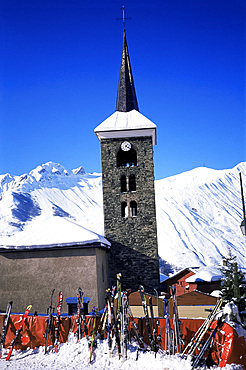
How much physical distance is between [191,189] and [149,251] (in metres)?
126

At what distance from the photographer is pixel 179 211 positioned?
130 meters

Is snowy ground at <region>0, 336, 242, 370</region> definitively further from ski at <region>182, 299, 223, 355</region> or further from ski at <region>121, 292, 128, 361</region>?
ski at <region>182, 299, 223, 355</region>

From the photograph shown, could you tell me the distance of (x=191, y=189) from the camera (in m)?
151

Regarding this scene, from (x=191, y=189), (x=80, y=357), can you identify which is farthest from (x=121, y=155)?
(x=191, y=189)

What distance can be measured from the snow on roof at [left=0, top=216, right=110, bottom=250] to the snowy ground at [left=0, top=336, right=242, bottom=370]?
8.34 m

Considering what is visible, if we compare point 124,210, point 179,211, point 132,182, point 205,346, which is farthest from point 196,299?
point 179,211

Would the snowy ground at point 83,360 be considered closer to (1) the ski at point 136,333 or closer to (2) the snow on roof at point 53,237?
(1) the ski at point 136,333

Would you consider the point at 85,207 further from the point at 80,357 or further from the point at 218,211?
the point at 80,357

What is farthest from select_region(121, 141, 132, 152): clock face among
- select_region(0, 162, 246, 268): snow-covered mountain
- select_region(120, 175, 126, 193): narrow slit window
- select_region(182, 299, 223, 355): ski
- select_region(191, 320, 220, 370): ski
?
select_region(0, 162, 246, 268): snow-covered mountain

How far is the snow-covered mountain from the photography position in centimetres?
10238

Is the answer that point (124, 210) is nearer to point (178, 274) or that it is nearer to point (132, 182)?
point (132, 182)

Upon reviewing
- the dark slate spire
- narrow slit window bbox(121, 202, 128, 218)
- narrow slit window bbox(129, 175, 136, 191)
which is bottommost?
narrow slit window bbox(121, 202, 128, 218)

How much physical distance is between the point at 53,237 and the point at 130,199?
693 cm

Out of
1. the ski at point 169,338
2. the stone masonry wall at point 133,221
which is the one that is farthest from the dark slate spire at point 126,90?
the ski at point 169,338
